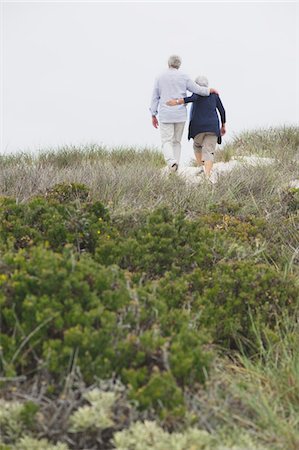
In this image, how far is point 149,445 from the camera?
2613 mm

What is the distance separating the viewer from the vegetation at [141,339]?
2.74m

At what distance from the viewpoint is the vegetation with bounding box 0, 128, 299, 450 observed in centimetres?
274

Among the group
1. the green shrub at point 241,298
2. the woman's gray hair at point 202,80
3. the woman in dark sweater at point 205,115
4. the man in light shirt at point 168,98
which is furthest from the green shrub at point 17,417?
the woman's gray hair at point 202,80

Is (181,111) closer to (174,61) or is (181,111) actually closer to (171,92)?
(171,92)

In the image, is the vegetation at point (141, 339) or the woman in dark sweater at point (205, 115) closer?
the vegetation at point (141, 339)

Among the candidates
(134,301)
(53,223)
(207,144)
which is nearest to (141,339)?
(134,301)

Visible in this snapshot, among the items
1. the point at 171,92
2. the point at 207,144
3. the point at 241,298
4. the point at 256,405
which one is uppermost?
the point at 171,92

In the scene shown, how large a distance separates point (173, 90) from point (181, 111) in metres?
0.42

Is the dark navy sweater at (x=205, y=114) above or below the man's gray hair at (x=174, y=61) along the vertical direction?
below

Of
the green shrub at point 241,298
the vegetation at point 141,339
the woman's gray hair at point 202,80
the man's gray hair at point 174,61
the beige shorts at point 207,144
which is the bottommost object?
the beige shorts at point 207,144

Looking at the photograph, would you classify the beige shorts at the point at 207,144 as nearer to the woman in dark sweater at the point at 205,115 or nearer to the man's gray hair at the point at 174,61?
the woman in dark sweater at the point at 205,115

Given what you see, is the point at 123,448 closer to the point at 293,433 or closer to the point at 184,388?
the point at 184,388

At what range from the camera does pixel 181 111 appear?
11352 mm

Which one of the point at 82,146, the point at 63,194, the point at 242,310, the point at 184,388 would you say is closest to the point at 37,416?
the point at 184,388
